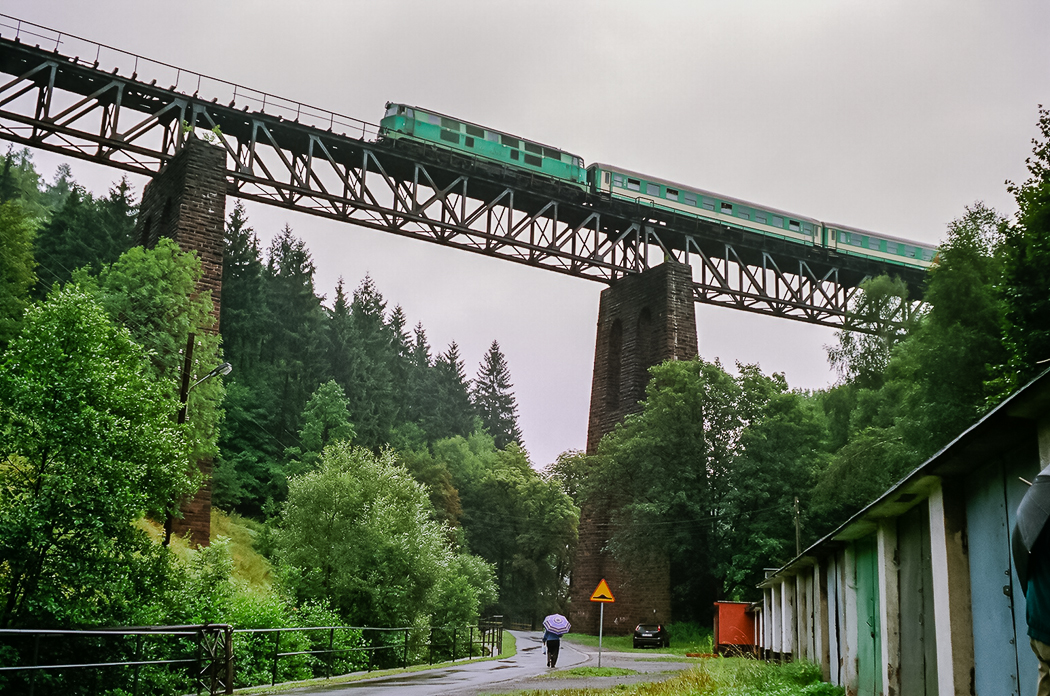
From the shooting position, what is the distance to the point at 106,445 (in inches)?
733

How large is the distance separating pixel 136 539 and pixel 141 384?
10.9ft

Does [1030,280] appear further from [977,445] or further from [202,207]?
[202,207]

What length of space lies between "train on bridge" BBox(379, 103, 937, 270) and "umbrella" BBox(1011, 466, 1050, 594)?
35.5 m

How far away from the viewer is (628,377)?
4300 centimetres

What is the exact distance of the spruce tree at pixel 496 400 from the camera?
10369cm

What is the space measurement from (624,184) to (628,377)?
347 inches

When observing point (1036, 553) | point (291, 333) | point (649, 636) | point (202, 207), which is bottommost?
point (649, 636)

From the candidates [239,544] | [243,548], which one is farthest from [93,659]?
[239,544]

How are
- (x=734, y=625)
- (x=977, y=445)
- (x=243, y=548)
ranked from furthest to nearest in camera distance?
1. (x=243, y=548)
2. (x=734, y=625)
3. (x=977, y=445)

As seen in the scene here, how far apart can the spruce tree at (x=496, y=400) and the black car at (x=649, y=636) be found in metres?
64.9

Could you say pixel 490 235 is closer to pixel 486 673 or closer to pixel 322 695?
pixel 486 673

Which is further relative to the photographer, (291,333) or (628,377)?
(291,333)

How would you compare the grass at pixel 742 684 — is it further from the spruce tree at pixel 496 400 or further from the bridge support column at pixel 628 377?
the spruce tree at pixel 496 400

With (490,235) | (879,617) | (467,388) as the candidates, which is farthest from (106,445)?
(467,388)
